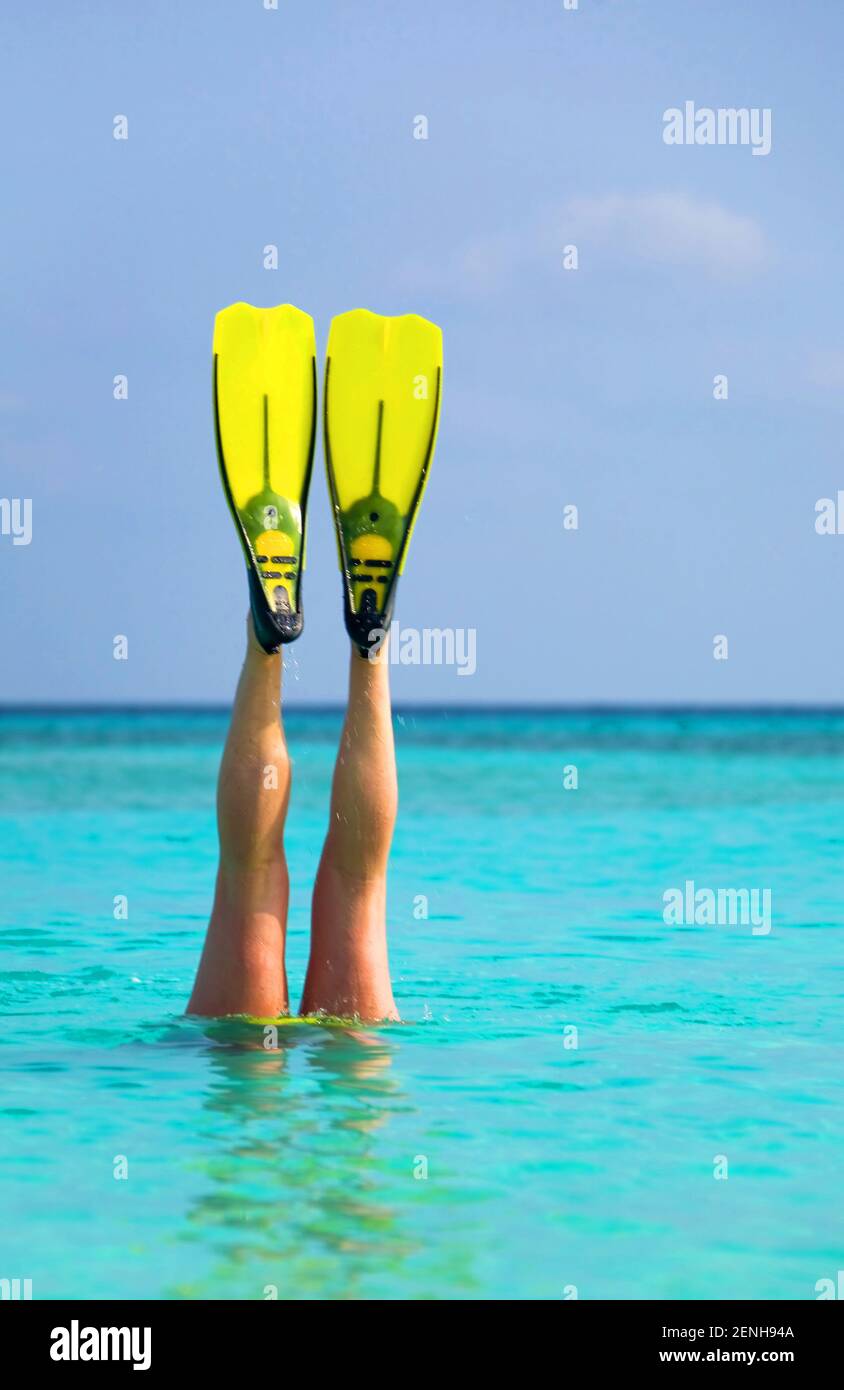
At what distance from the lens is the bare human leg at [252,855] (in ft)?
18.7

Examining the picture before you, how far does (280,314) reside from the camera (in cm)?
631

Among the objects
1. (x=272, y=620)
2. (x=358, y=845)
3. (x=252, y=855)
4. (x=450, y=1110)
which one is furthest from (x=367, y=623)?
(x=450, y=1110)

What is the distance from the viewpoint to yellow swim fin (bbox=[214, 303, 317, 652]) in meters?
5.96

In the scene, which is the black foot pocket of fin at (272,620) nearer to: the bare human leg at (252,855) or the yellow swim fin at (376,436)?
the bare human leg at (252,855)

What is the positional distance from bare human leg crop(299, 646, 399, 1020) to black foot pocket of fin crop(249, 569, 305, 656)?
0.28m

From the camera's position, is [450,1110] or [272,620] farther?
[272,620]

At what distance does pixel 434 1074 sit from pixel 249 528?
6.47ft

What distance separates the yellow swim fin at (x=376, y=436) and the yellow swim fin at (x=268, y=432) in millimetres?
116

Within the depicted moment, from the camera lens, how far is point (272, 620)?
18.8ft

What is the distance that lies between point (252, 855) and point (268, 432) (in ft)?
5.00

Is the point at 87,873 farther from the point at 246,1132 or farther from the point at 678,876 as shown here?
the point at 246,1132

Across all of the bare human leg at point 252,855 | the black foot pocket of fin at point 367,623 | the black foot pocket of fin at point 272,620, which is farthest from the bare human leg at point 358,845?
the black foot pocket of fin at point 272,620

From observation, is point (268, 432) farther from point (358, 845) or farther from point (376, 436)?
point (358, 845)
